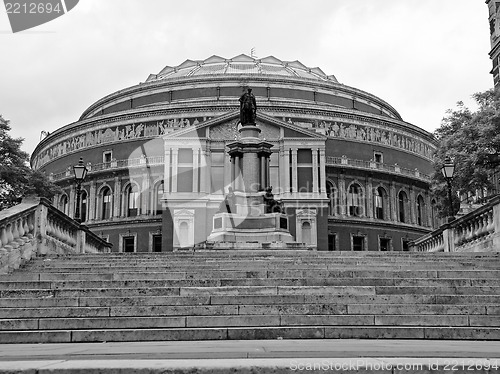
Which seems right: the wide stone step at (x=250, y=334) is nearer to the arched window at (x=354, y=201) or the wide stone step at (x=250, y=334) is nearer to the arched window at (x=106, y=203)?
the arched window at (x=354, y=201)

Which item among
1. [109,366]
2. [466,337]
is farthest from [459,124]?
[109,366]

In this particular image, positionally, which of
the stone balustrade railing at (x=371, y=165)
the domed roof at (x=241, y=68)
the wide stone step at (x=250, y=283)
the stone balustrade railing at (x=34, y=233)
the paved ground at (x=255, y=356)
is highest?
the domed roof at (x=241, y=68)

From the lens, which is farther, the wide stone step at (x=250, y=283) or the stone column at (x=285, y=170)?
the stone column at (x=285, y=170)

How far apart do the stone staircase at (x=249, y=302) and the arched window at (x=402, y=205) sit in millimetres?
49258

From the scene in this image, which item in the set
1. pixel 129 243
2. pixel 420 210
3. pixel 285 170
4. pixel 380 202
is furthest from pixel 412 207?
pixel 129 243

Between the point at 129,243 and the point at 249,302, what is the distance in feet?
161

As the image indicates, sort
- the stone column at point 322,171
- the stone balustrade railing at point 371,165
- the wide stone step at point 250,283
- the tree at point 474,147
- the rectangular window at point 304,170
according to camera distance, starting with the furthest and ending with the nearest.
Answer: the stone balustrade railing at point 371,165
the stone column at point 322,171
the rectangular window at point 304,170
the tree at point 474,147
the wide stone step at point 250,283

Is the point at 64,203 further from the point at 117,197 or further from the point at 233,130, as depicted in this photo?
the point at 233,130

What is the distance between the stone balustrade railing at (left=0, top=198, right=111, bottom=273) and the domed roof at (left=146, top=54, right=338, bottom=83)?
5042 centimetres

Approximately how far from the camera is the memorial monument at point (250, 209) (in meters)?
26.2

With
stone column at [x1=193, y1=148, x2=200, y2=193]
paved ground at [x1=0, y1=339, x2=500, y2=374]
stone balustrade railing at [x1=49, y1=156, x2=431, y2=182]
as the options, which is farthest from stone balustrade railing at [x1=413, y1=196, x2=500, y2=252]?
stone balustrade railing at [x1=49, y1=156, x2=431, y2=182]

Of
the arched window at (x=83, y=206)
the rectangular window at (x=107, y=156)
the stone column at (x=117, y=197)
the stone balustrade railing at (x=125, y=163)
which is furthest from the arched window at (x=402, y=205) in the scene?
the arched window at (x=83, y=206)

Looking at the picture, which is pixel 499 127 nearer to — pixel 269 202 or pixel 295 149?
pixel 269 202

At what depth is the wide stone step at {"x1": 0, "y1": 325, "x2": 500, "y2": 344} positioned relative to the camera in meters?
8.86
